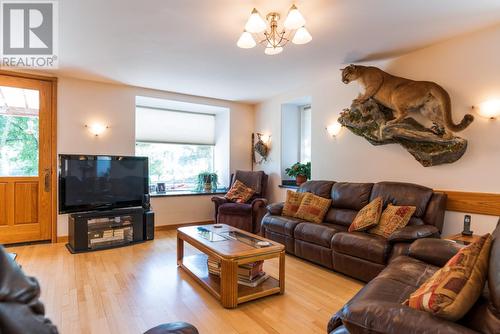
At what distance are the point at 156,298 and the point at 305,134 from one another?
3.89 metres

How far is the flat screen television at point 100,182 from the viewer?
3.78 metres

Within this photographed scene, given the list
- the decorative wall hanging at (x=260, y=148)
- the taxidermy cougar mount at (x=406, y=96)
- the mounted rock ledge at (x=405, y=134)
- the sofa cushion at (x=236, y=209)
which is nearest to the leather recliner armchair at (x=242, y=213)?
the sofa cushion at (x=236, y=209)

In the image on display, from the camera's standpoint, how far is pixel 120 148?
458cm

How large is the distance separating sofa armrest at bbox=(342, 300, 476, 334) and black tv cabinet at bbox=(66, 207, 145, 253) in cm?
361

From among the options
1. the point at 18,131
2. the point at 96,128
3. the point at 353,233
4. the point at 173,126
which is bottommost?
the point at 353,233

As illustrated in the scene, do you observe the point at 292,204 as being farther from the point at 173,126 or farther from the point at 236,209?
the point at 173,126

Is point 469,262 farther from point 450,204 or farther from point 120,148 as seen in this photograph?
point 120,148

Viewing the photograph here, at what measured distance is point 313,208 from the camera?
144 inches

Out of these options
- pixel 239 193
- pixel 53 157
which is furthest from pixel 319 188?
pixel 53 157

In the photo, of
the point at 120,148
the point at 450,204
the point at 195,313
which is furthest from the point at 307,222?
the point at 120,148

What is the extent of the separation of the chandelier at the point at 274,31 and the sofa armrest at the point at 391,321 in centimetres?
194

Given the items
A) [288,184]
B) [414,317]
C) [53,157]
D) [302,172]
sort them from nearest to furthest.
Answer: [414,317] < [53,157] < [302,172] < [288,184]

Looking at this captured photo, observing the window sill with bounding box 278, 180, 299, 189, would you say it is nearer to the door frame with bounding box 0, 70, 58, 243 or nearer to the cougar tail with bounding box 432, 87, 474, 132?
the cougar tail with bounding box 432, 87, 474, 132

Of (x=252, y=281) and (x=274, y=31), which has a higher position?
(x=274, y=31)
